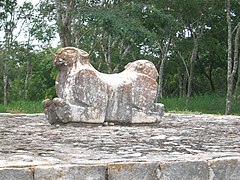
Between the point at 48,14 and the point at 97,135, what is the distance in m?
12.9

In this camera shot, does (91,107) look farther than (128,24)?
No

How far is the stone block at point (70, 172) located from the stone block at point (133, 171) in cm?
7

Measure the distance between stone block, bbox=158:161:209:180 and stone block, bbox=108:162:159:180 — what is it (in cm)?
6

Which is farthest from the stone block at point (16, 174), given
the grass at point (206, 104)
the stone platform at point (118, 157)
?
the grass at point (206, 104)

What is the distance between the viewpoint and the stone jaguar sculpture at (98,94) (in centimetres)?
631

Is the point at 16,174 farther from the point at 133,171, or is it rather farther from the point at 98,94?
the point at 98,94

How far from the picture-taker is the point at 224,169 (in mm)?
3594

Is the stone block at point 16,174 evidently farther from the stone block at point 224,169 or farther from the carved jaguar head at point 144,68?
the carved jaguar head at point 144,68

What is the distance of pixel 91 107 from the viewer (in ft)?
20.8

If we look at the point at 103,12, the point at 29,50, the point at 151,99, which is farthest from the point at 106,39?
the point at 151,99

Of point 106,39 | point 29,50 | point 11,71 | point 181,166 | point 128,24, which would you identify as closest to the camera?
point 181,166

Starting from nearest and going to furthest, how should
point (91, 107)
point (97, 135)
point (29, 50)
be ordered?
point (97, 135)
point (91, 107)
point (29, 50)

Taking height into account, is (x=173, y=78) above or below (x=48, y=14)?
below

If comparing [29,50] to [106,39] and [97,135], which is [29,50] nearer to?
→ [106,39]
